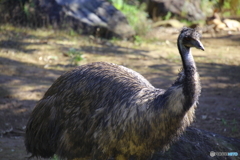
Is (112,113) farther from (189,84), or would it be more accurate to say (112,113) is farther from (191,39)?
(191,39)

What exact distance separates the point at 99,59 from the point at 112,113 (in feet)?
20.8

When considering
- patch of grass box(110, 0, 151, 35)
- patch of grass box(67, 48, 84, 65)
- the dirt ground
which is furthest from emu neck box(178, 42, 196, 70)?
patch of grass box(110, 0, 151, 35)

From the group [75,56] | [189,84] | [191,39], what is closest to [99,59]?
[75,56]

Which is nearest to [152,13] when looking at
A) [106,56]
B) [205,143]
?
[106,56]

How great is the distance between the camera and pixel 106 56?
10469 mm

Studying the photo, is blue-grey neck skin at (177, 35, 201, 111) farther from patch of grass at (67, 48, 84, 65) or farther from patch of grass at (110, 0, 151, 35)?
patch of grass at (110, 0, 151, 35)

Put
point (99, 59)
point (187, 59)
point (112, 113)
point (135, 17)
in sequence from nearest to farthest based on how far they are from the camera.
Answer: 1. point (187, 59)
2. point (112, 113)
3. point (99, 59)
4. point (135, 17)

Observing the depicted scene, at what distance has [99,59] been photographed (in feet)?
32.8

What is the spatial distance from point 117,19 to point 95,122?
357 inches

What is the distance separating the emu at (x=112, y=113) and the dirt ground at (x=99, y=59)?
1.02 metres

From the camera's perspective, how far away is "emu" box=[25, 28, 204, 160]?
3.45 metres

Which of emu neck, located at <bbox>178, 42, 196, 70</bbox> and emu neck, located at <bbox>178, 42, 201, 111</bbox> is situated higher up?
emu neck, located at <bbox>178, 42, 196, 70</bbox>

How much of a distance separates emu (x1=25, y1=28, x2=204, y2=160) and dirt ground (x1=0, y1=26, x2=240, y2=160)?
102 cm

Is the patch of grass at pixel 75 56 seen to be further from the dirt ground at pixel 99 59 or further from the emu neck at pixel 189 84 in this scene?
the emu neck at pixel 189 84
